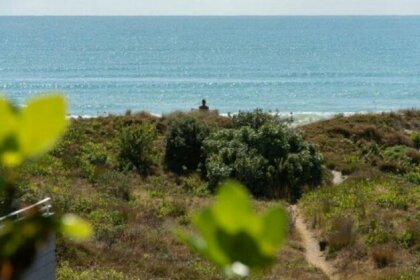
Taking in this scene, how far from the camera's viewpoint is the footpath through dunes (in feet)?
41.2

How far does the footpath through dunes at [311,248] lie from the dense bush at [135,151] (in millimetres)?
4659

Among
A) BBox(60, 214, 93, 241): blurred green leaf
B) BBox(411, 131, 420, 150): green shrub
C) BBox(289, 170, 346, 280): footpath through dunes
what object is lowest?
BBox(411, 131, 420, 150): green shrub

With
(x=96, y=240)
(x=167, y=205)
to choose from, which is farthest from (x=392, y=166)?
(x=96, y=240)

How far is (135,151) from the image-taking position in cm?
1984

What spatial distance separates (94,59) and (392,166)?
7958 centimetres

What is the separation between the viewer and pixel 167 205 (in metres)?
15.6

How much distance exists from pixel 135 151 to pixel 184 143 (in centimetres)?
156

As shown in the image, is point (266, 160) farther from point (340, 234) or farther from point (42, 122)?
point (42, 122)

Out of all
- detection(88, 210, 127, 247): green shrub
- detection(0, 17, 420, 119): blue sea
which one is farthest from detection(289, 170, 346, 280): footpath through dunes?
detection(0, 17, 420, 119): blue sea

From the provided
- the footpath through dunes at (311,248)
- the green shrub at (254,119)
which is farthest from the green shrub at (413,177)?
the green shrub at (254,119)

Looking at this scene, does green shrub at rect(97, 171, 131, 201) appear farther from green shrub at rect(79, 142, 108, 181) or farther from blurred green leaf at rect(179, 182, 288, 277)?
blurred green leaf at rect(179, 182, 288, 277)

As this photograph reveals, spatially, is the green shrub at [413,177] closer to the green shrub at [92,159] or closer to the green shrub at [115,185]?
the green shrub at [115,185]

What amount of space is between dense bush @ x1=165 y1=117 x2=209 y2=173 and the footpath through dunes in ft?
14.3

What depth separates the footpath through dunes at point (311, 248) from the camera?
12547mm
